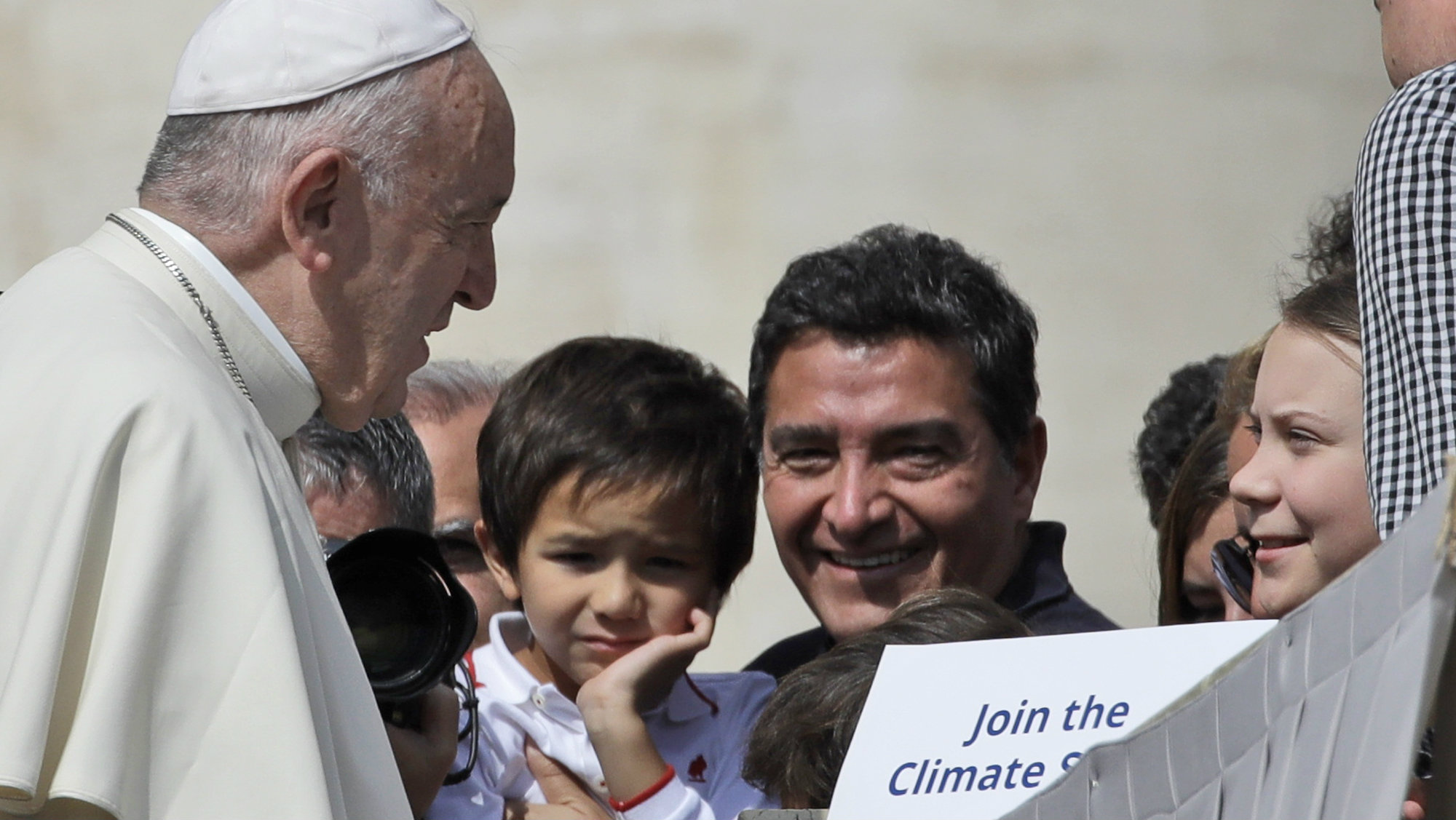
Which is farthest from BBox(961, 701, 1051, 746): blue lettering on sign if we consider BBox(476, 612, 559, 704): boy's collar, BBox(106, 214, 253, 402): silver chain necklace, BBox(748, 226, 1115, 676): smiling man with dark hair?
BBox(476, 612, 559, 704): boy's collar

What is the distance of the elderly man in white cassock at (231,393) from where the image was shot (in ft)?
6.47

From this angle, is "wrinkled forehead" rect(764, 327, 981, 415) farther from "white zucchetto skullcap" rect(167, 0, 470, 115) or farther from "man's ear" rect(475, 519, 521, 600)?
"white zucchetto skullcap" rect(167, 0, 470, 115)

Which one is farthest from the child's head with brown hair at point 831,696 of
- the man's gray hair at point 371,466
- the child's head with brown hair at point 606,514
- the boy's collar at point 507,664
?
the man's gray hair at point 371,466

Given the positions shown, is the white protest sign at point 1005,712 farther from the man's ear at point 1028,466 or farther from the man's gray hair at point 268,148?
the man's ear at point 1028,466

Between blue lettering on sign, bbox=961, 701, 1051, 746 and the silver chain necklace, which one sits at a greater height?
the silver chain necklace

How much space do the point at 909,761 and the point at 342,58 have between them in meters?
1.19

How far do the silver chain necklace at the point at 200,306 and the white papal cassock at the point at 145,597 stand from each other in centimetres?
10

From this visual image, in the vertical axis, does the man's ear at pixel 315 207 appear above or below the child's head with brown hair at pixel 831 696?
above

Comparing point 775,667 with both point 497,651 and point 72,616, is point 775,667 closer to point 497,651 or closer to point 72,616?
point 497,651

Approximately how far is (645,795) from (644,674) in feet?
0.70

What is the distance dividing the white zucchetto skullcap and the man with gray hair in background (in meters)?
1.29

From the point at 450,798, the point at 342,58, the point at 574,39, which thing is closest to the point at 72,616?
the point at 342,58

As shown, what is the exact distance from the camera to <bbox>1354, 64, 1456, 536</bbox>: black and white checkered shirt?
197cm

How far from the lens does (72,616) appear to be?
1.99 meters
